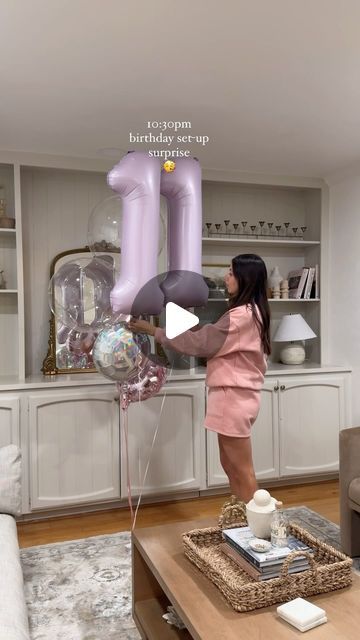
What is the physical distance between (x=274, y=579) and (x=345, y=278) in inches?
103

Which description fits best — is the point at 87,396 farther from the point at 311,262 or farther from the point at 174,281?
the point at 311,262

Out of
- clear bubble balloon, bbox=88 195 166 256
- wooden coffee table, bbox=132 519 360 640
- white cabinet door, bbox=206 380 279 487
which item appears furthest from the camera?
white cabinet door, bbox=206 380 279 487

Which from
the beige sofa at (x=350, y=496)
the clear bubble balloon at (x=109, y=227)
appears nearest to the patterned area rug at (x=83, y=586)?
the beige sofa at (x=350, y=496)

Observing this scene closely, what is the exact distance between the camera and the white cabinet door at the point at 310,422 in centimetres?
357

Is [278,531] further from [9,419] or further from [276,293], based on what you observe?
[276,293]

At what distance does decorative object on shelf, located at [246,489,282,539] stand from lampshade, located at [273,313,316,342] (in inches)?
84.9

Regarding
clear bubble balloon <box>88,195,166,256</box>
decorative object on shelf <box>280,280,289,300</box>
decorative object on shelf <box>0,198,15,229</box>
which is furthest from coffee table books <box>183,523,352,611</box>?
decorative object on shelf <box>280,280,289,300</box>

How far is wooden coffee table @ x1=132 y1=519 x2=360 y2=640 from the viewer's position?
4.31ft

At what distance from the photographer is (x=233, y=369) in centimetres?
245

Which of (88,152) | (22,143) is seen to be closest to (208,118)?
(88,152)

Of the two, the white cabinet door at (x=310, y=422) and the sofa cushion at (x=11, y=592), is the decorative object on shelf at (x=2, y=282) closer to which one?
the sofa cushion at (x=11, y=592)

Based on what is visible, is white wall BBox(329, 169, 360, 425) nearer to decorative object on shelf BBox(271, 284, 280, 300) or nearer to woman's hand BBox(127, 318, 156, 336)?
decorative object on shelf BBox(271, 284, 280, 300)

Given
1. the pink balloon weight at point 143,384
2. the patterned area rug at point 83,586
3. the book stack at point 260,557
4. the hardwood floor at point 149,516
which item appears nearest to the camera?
the book stack at point 260,557

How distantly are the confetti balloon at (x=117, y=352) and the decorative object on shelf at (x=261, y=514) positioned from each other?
75 centimetres
